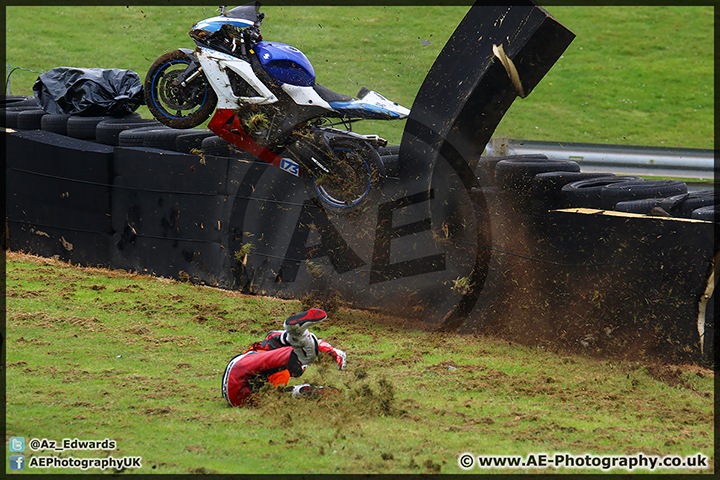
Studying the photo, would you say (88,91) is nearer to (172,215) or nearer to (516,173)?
(172,215)

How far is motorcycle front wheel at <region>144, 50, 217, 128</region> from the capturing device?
23.8ft

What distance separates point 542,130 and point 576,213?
786cm

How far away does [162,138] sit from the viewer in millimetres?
8148

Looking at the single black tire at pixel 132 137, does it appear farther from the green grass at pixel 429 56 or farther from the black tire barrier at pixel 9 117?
the green grass at pixel 429 56

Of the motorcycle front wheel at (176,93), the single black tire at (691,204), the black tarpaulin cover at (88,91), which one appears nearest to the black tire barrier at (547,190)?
the single black tire at (691,204)

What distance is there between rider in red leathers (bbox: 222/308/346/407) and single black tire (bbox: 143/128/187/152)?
4.13 meters

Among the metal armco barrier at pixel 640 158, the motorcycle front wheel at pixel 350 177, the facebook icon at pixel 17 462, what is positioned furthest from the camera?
the metal armco barrier at pixel 640 158

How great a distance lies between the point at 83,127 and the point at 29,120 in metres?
1.02

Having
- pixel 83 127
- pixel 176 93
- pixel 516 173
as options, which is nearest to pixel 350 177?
pixel 516 173

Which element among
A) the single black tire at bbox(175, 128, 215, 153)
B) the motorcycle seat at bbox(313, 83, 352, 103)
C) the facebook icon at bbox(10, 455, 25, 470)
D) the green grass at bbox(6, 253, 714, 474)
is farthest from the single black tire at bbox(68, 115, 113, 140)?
the facebook icon at bbox(10, 455, 25, 470)

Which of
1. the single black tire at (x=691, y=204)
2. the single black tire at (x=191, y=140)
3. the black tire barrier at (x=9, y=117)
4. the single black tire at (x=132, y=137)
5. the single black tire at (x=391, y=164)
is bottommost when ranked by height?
the black tire barrier at (x=9, y=117)

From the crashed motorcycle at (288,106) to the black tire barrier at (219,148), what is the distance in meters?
0.42

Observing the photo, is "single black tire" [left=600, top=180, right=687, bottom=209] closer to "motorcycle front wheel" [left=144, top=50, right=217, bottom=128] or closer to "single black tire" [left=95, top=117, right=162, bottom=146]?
"motorcycle front wheel" [left=144, top=50, right=217, bottom=128]

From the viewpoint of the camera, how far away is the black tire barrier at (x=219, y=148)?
7631 mm
